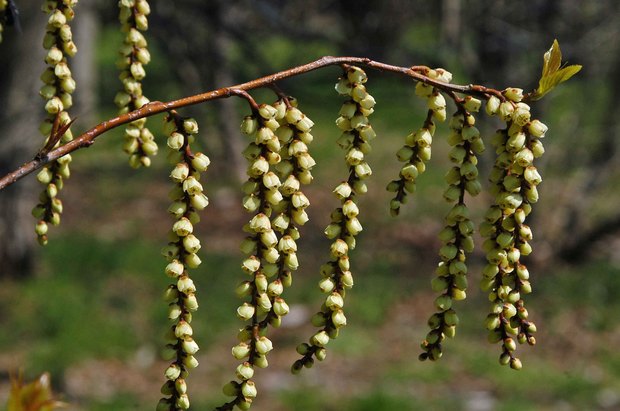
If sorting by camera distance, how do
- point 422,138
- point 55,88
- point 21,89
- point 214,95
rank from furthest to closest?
point 21,89
point 55,88
point 422,138
point 214,95

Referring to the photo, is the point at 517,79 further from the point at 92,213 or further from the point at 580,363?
the point at 92,213

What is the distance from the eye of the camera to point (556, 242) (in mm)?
9445

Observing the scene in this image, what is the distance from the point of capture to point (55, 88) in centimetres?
161

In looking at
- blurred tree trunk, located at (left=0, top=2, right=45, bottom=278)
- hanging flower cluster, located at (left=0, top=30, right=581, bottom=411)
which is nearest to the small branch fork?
hanging flower cluster, located at (left=0, top=30, right=581, bottom=411)

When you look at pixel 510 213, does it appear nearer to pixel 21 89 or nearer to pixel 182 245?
pixel 182 245

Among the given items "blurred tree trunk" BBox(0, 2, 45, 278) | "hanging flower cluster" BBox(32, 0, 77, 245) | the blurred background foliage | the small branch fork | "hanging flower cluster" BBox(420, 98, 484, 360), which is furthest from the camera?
"blurred tree trunk" BBox(0, 2, 45, 278)

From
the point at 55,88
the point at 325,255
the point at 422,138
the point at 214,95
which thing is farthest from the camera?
the point at 325,255

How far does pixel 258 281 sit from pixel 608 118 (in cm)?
891

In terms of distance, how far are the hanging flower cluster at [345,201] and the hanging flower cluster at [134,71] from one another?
409mm

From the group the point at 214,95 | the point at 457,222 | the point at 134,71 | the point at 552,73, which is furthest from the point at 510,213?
the point at 134,71

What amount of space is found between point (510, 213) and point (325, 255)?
27.0 feet

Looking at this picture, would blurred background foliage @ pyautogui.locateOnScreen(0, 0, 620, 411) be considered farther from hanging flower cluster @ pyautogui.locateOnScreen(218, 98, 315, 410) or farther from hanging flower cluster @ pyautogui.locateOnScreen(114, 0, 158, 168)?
hanging flower cluster @ pyautogui.locateOnScreen(218, 98, 315, 410)

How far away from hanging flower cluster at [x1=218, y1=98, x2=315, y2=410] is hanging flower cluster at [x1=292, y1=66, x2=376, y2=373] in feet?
0.19

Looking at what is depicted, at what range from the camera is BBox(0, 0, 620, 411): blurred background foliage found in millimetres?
6496
